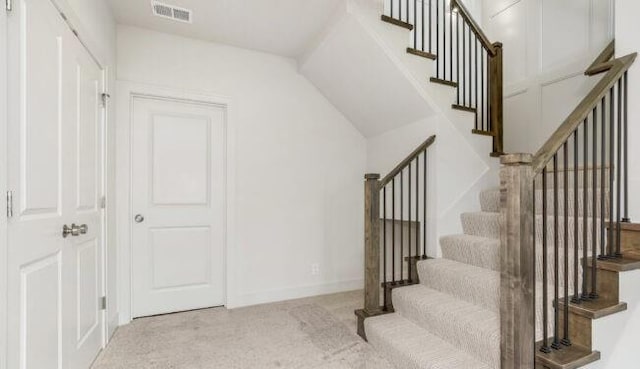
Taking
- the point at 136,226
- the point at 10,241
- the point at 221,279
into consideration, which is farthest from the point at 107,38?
the point at 221,279

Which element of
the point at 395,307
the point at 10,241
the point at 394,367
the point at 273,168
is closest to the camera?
the point at 10,241

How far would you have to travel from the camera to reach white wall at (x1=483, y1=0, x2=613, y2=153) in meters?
2.79

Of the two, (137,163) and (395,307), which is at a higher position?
(137,163)

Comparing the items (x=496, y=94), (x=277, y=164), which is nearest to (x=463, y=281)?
(x=496, y=94)

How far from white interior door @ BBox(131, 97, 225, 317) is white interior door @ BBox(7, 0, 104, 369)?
0.64m

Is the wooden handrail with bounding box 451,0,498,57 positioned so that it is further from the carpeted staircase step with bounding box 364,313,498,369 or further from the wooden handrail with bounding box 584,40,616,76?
the carpeted staircase step with bounding box 364,313,498,369

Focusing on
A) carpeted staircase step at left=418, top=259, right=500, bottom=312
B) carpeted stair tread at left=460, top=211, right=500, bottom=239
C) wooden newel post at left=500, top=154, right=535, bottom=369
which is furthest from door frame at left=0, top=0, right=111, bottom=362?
carpeted stair tread at left=460, top=211, right=500, bottom=239

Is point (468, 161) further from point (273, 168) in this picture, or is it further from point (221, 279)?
point (221, 279)

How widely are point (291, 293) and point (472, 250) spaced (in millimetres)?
1852

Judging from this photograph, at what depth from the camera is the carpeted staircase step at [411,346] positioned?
1731 mm

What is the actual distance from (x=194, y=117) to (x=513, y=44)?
3.48m

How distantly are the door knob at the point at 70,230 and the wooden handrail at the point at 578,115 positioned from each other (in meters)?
2.36

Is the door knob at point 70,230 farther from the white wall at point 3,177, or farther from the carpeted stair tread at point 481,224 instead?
the carpeted stair tread at point 481,224

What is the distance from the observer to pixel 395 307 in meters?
2.43
